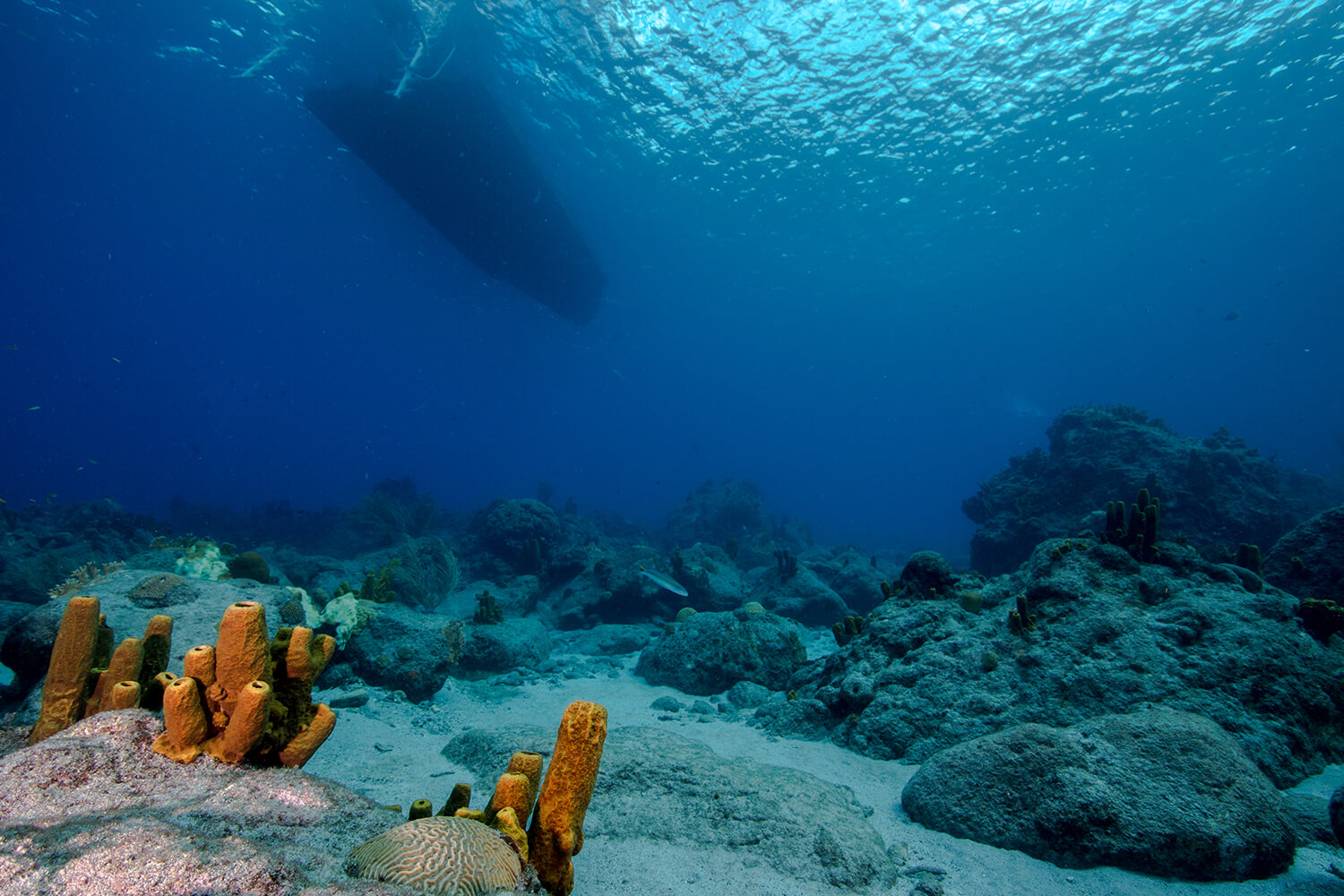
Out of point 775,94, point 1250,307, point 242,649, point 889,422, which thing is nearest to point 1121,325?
point 1250,307

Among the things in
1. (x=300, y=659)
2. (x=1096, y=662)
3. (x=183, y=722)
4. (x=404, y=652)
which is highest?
(x=1096, y=662)

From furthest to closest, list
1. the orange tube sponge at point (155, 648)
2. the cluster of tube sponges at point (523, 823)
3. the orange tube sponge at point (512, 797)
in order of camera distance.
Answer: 1. the orange tube sponge at point (155, 648)
2. the orange tube sponge at point (512, 797)
3. the cluster of tube sponges at point (523, 823)

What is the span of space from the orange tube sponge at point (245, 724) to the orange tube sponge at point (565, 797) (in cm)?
118

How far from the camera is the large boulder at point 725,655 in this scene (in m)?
6.55

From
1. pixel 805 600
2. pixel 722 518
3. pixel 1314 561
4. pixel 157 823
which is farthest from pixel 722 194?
pixel 157 823

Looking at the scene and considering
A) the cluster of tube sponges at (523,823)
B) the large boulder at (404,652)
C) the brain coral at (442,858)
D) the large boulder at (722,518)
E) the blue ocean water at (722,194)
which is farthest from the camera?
the large boulder at (722,518)

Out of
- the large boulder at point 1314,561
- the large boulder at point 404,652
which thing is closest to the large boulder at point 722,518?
the large boulder at point 404,652

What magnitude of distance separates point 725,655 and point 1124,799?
4.41m

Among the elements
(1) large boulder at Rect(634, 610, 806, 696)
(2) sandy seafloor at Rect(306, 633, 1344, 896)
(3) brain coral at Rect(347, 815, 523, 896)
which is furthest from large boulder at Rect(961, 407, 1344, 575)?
(3) brain coral at Rect(347, 815, 523, 896)

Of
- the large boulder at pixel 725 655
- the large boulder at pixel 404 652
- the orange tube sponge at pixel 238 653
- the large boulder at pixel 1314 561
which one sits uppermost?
the large boulder at pixel 1314 561

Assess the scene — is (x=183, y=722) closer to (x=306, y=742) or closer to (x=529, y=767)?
(x=306, y=742)

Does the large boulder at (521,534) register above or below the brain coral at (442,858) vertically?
below

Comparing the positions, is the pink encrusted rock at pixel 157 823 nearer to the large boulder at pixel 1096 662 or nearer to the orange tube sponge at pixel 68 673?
the orange tube sponge at pixel 68 673

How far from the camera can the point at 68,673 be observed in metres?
2.29
